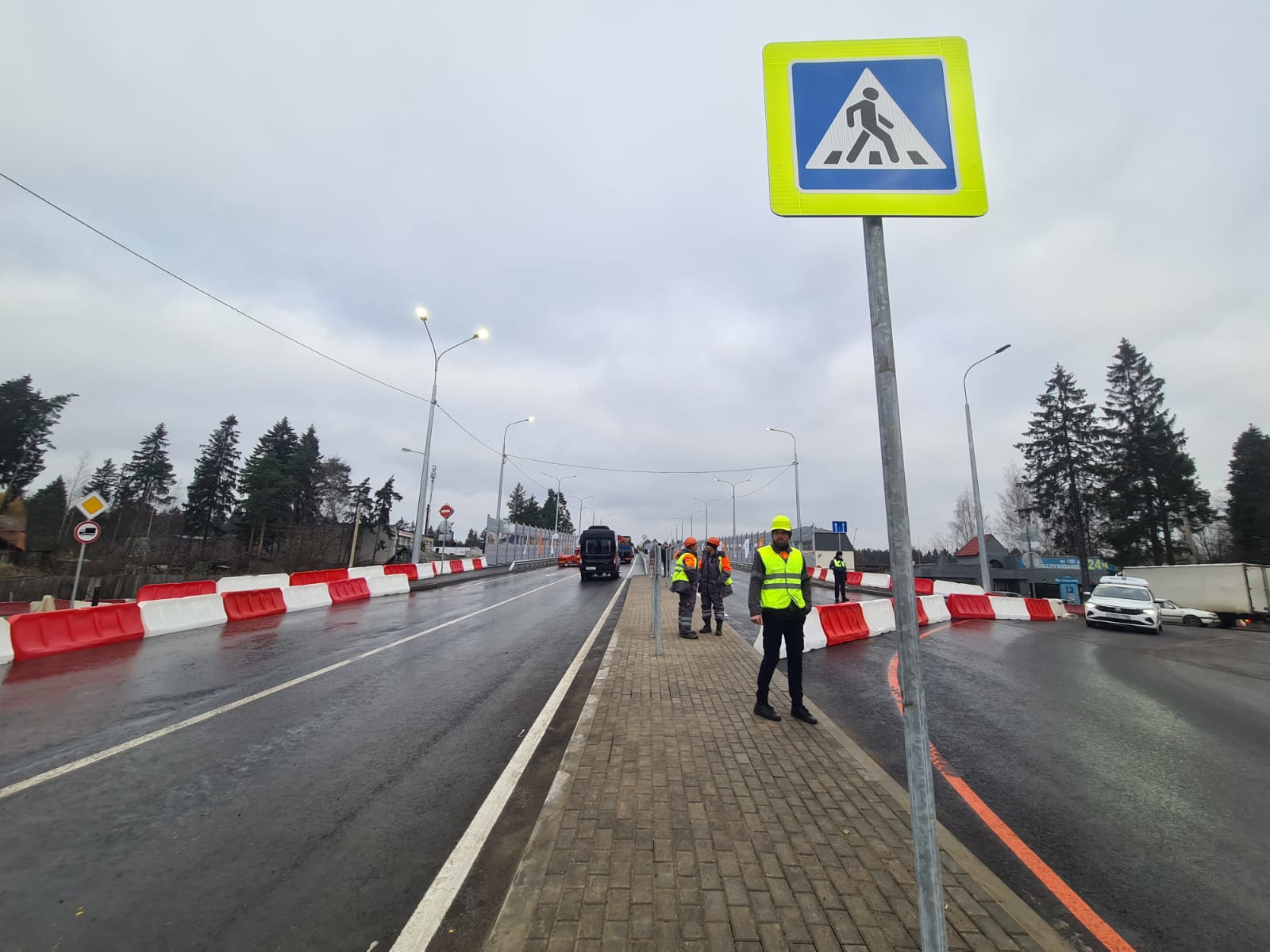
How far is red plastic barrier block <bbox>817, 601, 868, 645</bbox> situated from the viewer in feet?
35.6

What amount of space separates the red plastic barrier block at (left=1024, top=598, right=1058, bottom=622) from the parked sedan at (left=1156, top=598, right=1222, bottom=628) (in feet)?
14.0

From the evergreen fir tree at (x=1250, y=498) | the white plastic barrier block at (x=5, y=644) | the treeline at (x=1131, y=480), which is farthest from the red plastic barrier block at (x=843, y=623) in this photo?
the evergreen fir tree at (x=1250, y=498)

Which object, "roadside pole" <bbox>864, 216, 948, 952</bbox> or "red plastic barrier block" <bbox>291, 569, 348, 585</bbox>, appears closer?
"roadside pole" <bbox>864, 216, 948, 952</bbox>

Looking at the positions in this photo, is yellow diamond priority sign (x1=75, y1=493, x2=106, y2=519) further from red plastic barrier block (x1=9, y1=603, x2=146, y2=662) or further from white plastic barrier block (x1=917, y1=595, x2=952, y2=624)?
white plastic barrier block (x1=917, y1=595, x2=952, y2=624)

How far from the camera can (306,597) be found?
14.4 meters

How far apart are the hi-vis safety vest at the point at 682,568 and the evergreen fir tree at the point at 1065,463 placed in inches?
1416

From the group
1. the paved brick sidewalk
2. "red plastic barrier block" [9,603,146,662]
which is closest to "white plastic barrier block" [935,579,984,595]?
the paved brick sidewalk

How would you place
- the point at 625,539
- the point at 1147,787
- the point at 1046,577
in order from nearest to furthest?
the point at 1147,787 < the point at 1046,577 < the point at 625,539

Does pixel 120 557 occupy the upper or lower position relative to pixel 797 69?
lower

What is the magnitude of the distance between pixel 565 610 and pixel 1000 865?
481 inches

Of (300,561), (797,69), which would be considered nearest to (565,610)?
(797,69)

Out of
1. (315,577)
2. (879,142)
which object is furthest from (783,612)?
(315,577)

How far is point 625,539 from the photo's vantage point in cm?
5491

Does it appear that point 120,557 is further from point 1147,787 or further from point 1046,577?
point 1046,577
